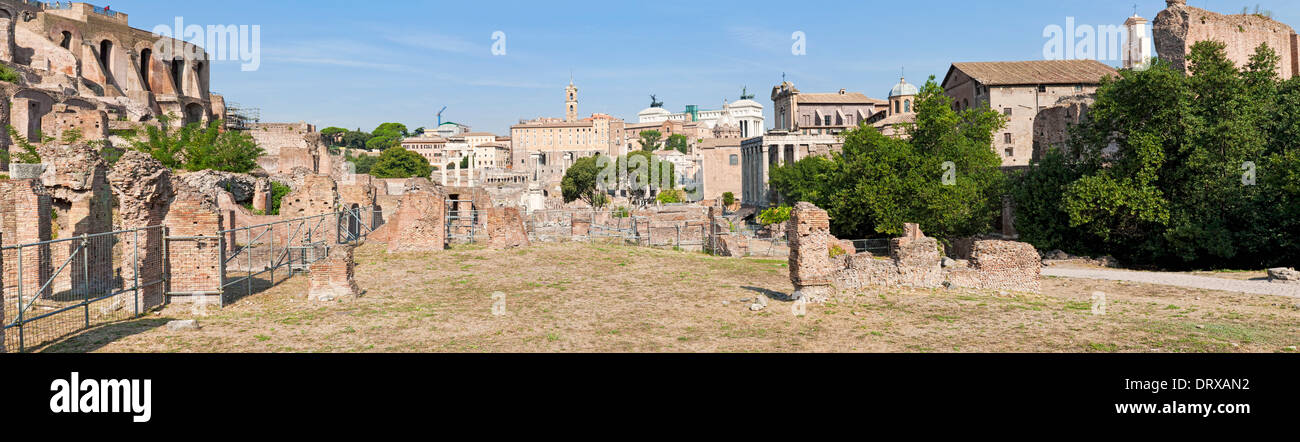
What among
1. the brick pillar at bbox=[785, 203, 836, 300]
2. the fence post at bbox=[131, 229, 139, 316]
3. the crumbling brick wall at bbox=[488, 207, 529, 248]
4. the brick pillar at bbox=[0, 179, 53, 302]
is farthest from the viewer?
the crumbling brick wall at bbox=[488, 207, 529, 248]

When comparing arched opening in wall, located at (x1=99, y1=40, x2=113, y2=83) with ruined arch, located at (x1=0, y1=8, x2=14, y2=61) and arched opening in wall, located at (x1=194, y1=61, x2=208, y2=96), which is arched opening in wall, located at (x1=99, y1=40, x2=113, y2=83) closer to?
ruined arch, located at (x1=0, y1=8, x2=14, y2=61)

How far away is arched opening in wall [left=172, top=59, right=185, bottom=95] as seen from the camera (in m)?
57.7

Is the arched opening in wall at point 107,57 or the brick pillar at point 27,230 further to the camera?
the arched opening in wall at point 107,57

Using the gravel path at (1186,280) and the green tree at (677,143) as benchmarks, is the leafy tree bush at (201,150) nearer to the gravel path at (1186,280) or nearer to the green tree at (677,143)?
the gravel path at (1186,280)

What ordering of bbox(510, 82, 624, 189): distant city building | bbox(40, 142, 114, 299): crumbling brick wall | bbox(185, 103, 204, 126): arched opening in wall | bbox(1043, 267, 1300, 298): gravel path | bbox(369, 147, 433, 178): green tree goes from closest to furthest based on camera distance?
bbox(40, 142, 114, 299): crumbling brick wall
bbox(1043, 267, 1300, 298): gravel path
bbox(185, 103, 204, 126): arched opening in wall
bbox(369, 147, 433, 178): green tree
bbox(510, 82, 624, 189): distant city building

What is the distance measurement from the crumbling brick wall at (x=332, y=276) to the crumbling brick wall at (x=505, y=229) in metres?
9.29

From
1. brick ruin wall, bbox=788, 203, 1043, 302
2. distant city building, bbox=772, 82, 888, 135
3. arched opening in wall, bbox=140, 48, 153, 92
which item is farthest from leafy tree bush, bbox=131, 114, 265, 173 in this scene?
distant city building, bbox=772, 82, 888, 135

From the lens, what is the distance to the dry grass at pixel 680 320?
33.2 ft

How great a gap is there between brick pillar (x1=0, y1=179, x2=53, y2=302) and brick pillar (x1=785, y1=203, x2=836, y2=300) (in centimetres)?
1351

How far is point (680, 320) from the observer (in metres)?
12.1

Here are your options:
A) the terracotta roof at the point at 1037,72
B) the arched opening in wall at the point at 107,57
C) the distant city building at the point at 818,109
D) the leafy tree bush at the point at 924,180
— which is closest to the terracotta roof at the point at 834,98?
the distant city building at the point at 818,109
